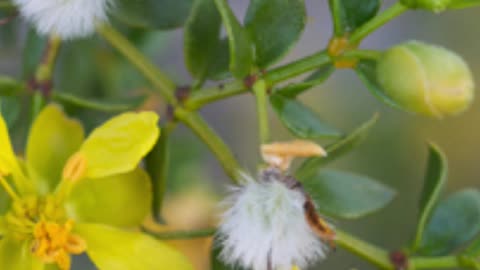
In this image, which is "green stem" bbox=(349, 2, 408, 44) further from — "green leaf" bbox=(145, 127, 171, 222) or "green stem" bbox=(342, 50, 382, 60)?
"green leaf" bbox=(145, 127, 171, 222)

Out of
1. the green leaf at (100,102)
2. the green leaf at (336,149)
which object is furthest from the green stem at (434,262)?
the green leaf at (100,102)

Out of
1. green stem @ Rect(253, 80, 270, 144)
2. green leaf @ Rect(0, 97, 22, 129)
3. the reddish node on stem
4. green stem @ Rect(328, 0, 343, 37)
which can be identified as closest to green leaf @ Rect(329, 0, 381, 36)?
green stem @ Rect(328, 0, 343, 37)

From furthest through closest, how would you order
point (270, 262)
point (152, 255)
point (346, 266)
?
point (346, 266)
point (152, 255)
point (270, 262)

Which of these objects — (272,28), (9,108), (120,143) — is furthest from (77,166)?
(272,28)

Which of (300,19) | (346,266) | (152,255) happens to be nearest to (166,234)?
(152,255)

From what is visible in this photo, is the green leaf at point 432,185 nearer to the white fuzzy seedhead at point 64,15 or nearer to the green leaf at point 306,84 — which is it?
the green leaf at point 306,84

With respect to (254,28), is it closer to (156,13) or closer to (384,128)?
(156,13)

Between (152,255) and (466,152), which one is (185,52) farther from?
(466,152)
